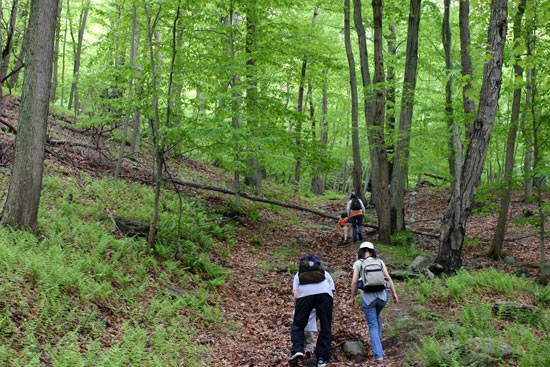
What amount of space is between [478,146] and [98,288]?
785 centimetres

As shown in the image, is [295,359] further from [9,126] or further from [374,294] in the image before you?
[9,126]

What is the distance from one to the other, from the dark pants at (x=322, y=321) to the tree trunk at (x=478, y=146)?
14.1 ft

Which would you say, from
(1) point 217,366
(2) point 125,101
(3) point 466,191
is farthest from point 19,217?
(3) point 466,191

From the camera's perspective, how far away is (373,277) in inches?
229

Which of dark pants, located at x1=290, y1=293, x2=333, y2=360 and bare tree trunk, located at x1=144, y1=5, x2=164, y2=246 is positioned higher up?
bare tree trunk, located at x1=144, y1=5, x2=164, y2=246

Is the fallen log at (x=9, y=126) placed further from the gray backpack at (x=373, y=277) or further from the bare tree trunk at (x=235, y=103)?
the gray backpack at (x=373, y=277)

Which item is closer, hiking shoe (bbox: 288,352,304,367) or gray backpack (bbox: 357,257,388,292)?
hiking shoe (bbox: 288,352,304,367)

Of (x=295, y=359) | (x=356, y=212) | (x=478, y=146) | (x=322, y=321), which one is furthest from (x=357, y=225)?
(x=295, y=359)

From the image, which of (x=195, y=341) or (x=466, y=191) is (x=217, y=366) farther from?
(x=466, y=191)

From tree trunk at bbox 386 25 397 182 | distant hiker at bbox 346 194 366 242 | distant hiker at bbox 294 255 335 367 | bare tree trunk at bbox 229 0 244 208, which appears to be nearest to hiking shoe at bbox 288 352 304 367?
distant hiker at bbox 294 255 335 367

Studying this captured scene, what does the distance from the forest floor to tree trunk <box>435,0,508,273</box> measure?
1.49 metres

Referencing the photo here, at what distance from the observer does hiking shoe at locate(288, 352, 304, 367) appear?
18.5 feet

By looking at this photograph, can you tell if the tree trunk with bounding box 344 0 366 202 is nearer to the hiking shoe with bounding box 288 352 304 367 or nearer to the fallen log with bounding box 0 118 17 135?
the hiking shoe with bounding box 288 352 304 367

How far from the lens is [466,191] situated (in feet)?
27.7
